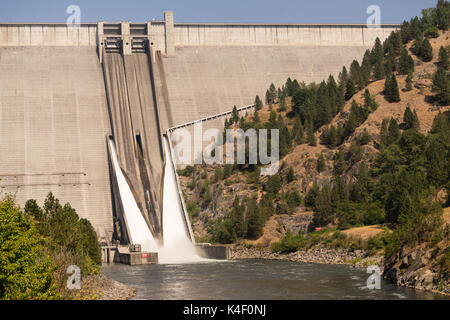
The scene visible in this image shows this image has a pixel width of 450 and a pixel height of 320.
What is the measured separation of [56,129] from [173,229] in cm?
2421

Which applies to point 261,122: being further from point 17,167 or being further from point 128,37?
point 17,167

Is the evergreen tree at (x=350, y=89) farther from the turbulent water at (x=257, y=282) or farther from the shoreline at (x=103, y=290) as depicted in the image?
the shoreline at (x=103, y=290)

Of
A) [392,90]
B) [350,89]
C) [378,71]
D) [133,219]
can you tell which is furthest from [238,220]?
[378,71]

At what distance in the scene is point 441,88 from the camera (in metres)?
90.0

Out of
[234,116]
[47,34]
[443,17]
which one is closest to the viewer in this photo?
[234,116]

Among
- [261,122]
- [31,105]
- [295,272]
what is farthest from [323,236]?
[31,105]

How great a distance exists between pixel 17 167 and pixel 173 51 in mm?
34432

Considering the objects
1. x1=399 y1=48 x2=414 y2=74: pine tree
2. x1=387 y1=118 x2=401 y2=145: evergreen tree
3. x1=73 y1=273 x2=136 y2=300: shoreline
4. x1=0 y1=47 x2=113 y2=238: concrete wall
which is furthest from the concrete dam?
x1=73 y1=273 x2=136 y2=300: shoreline

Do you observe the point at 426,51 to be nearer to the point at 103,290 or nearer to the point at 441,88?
the point at 441,88

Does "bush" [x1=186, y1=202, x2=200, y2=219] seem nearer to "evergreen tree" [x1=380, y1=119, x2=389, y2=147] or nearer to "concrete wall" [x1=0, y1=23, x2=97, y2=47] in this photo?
"evergreen tree" [x1=380, y1=119, x2=389, y2=147]

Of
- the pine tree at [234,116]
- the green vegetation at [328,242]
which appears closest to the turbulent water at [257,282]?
the green vegetation at [328,242]

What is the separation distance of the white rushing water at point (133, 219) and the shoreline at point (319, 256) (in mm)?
10412

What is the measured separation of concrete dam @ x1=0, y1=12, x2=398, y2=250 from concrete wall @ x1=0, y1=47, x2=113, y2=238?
0.15 metres

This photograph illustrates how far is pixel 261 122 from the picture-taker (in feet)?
322
